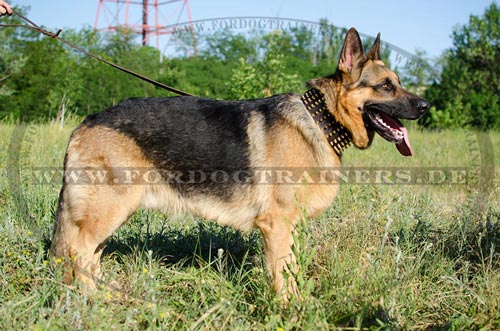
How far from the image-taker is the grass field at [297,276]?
9.27 ft

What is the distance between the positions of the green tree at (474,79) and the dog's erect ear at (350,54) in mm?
15041

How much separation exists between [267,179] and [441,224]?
223cm

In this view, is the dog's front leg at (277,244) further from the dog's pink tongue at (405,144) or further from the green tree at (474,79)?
the green tree at (474,79)

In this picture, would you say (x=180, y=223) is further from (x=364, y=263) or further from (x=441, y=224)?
(x=441, y=224)

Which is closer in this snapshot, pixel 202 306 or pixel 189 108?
pixel 202 306

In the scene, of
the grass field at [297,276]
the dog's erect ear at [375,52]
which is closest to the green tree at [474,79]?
the grass field at [297,276]

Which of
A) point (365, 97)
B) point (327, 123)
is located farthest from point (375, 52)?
point (327, 123)

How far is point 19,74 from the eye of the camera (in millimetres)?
15328

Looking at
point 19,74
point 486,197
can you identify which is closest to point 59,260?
point 486,197

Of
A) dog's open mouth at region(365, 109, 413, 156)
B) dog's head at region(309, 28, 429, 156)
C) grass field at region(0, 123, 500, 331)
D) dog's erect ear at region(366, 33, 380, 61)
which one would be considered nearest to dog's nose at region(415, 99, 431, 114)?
dog's head at region(309, 28, 429, 156)

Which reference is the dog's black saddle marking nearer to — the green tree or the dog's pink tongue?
the dog's pink tongue

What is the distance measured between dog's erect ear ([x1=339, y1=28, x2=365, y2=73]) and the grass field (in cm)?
122

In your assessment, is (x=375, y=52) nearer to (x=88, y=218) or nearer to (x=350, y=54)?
(x=350, y=54)

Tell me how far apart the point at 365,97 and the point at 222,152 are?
3.95 feet
